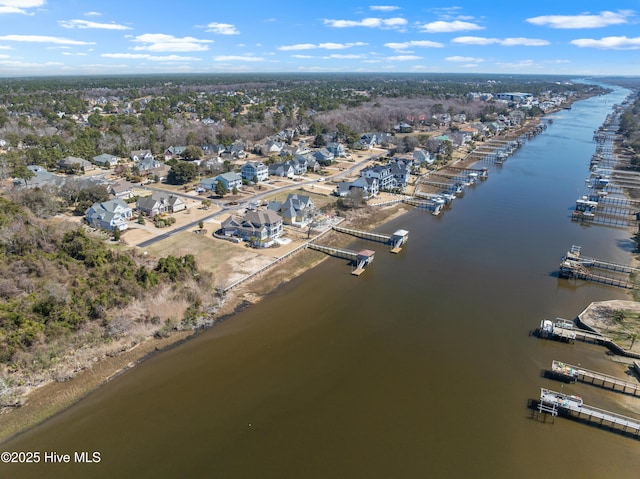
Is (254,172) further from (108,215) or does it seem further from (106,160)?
(106,160)

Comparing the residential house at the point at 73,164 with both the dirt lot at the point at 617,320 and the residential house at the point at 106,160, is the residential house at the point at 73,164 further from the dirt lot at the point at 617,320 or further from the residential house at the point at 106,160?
the dirt lot at the point at 617,320

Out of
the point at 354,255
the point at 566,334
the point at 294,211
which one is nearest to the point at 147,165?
the point at 294,211

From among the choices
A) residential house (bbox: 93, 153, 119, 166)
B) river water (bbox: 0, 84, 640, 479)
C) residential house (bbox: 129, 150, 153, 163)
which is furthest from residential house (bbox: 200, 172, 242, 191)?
river water (bbox: 0, 84, 640, 479)

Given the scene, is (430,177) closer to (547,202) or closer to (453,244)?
(547,202)

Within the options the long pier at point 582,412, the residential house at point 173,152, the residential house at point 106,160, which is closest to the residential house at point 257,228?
the long pier at point 582,412

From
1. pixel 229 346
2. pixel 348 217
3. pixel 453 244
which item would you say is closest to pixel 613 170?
pixel 453 244
